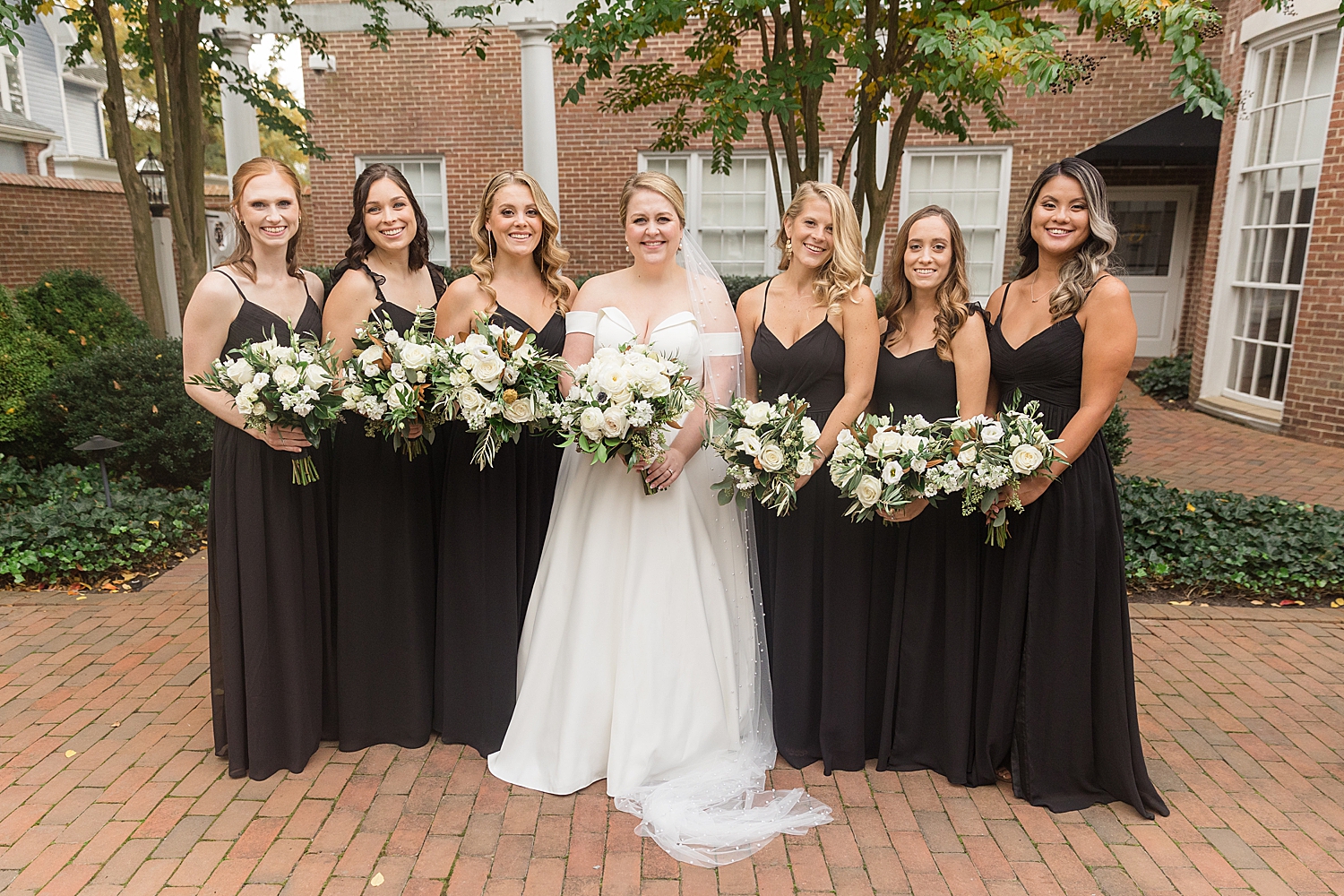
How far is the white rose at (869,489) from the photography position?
3.07m

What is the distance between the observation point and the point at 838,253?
11.2 ft

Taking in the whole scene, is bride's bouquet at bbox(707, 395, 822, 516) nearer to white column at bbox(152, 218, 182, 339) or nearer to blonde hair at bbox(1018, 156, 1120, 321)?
blonde hair at bbox(1018, 156, 1120, 321)

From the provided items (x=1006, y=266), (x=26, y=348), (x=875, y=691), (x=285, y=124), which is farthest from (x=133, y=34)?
(x=1006, y=266)

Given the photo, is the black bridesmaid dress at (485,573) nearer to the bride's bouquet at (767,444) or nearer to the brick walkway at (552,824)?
the brick walkway at (552,824)

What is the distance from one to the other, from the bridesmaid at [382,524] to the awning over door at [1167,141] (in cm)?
1187

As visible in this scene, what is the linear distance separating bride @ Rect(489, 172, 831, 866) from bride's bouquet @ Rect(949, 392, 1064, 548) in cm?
97

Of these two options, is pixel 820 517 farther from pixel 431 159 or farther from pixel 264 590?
pixel 431 159

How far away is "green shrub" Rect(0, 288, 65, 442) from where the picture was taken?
7246mm

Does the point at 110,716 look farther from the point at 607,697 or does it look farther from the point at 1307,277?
the point at 1307,277

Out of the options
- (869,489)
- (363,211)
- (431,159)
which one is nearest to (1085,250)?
(869,489)

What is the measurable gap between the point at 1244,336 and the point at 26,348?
42.6ft

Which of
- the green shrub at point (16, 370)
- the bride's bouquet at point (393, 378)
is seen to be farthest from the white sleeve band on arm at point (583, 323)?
the green shrub at point (16, 370)

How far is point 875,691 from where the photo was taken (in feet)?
12.0

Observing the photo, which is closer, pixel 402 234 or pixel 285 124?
pixel 402 234
